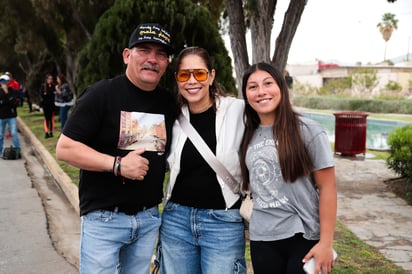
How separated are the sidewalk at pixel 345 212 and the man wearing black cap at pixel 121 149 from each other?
2.21 m

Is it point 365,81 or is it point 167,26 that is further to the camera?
point 365,81

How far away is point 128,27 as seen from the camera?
8195 millimetres

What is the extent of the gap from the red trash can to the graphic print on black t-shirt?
8.62 metres

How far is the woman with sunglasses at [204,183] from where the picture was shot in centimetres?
247

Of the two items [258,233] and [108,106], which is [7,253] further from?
[258,233]

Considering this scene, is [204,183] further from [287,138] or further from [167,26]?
[167,26]

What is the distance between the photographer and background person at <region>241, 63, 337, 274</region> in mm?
2189

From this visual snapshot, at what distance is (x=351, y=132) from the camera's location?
10.4 m

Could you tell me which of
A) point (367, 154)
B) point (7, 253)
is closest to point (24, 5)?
point (367, 154)

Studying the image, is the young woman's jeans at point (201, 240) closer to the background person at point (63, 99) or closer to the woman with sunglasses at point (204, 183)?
the woman with sunglasses at point (204, 183)

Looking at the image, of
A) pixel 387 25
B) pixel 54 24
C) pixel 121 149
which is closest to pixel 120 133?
pixel 121 149

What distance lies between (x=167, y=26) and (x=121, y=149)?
6.14 m

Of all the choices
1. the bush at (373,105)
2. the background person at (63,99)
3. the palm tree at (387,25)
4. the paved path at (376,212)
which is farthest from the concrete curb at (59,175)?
the palm tree at (387,25)

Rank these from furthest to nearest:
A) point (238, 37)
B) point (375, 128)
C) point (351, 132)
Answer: point (375, 128) < point (351, 132) < point (238, 37)
